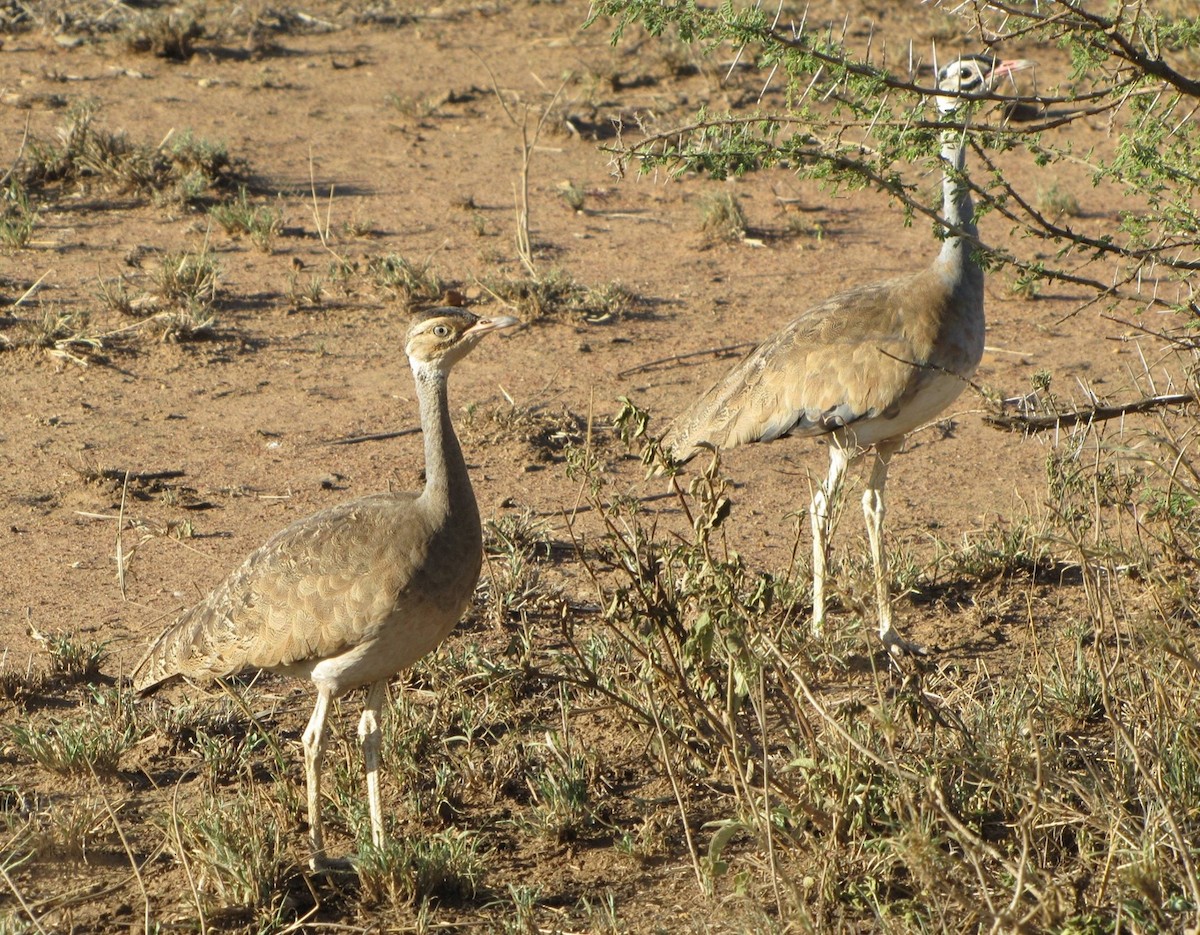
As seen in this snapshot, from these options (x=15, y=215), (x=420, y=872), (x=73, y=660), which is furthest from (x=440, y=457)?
(x=15, y=215)

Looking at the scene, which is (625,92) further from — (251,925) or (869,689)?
(251,925)

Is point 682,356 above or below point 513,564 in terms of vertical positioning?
above

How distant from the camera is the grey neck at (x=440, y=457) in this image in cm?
461

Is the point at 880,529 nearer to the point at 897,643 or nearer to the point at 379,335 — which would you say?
the point at 897,643

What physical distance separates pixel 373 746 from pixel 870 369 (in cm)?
269

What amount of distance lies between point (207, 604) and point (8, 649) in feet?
3.94

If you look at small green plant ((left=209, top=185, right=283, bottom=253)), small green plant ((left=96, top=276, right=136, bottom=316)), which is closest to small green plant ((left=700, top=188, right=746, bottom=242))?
small green plant ((left=209, top=185, right=283, bottom=253))

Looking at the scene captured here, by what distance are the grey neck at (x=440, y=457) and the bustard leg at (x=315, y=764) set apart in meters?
0.70

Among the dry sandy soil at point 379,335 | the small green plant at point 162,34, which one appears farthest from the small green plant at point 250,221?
the small green plant at point 162,34

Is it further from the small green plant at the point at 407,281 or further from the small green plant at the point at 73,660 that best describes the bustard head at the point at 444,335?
the small green plant at the point at 407,281

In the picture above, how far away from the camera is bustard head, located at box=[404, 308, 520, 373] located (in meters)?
4.73

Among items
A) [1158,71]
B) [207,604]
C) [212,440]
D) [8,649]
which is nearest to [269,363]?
[212,440]

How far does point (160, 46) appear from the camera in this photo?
12.8m

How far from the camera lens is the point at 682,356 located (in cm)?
854
